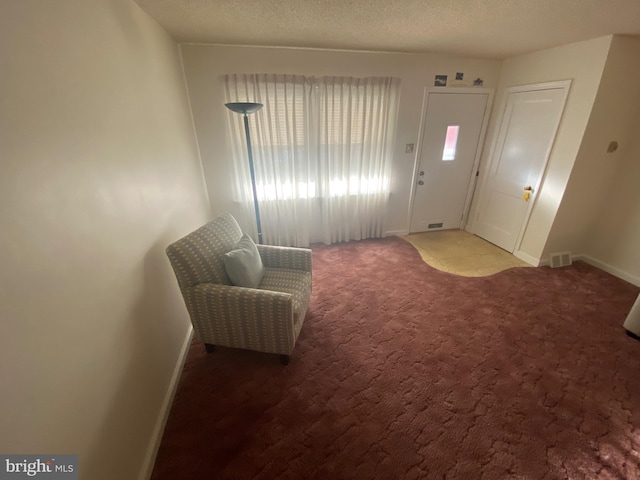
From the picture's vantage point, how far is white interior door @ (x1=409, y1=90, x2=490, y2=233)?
11.0 feet

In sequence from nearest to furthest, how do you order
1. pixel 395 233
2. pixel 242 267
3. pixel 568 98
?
1. pixel 242 267
2. pixel 568 98
3. pixel 395 233

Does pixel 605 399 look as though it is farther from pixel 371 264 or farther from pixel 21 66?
pixel 21 66

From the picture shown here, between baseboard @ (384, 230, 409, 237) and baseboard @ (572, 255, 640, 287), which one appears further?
baseboard @ (384, 230, 409, 237)

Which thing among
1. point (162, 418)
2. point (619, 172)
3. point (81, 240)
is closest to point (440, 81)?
point (619, 172)

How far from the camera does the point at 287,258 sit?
87.8 inches

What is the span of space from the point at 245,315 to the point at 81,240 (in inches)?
38.0

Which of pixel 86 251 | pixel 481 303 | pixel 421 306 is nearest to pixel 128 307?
pixel 86 251

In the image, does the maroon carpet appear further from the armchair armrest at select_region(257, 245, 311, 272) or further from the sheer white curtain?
the sheer white curtain

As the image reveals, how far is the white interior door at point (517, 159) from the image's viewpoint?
2.78 metres

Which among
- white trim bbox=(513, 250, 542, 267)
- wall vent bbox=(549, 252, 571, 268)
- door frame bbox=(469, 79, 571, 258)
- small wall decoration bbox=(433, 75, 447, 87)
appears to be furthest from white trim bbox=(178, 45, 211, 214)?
wall vent bbox=(549, 252, 571, 268)

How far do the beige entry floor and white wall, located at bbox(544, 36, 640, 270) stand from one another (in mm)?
511

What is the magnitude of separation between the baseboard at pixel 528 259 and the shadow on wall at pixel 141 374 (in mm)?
3871

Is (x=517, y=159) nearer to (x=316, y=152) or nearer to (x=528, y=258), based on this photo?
(x=528, y=258)

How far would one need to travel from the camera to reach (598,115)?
2.45 m
